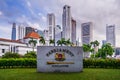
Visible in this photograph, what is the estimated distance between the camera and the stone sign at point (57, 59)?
62.0 feet

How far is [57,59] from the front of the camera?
62.1 ft

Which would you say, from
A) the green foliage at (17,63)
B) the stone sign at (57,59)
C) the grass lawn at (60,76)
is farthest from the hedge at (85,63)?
the grass lawn at (60,76)

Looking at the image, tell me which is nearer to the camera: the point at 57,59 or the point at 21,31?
the point at 57,59

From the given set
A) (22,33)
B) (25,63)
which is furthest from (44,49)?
(22,33)

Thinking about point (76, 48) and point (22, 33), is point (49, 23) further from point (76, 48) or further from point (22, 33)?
point (76, 48)

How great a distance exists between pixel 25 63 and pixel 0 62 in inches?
132

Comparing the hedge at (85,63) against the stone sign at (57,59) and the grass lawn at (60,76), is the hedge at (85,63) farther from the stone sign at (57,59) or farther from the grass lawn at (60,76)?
the grass lawn at (60,76)

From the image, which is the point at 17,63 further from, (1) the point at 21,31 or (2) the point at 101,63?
(1) the point at 21,31

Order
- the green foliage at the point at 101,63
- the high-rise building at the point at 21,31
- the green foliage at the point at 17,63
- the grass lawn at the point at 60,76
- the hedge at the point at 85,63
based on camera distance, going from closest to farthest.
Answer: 1. the grass lawn at the point at 60,76
2. the green foliage at the point at 101,63
3. the hedge at the point at 85,63
4. the green foliage at the point at 17,63
5. the high-rise building at the point at 21,31

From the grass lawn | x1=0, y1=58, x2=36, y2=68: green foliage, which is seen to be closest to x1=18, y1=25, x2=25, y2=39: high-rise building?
x1=0, y1=58, x2=36, y2=68: green foliage

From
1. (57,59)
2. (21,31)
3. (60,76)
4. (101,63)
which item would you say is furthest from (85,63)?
Answer: (21,31)

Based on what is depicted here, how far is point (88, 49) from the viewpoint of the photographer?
314 feet

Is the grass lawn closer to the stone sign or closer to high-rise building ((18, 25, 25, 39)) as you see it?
the stone sign

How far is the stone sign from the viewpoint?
62.0 feet
